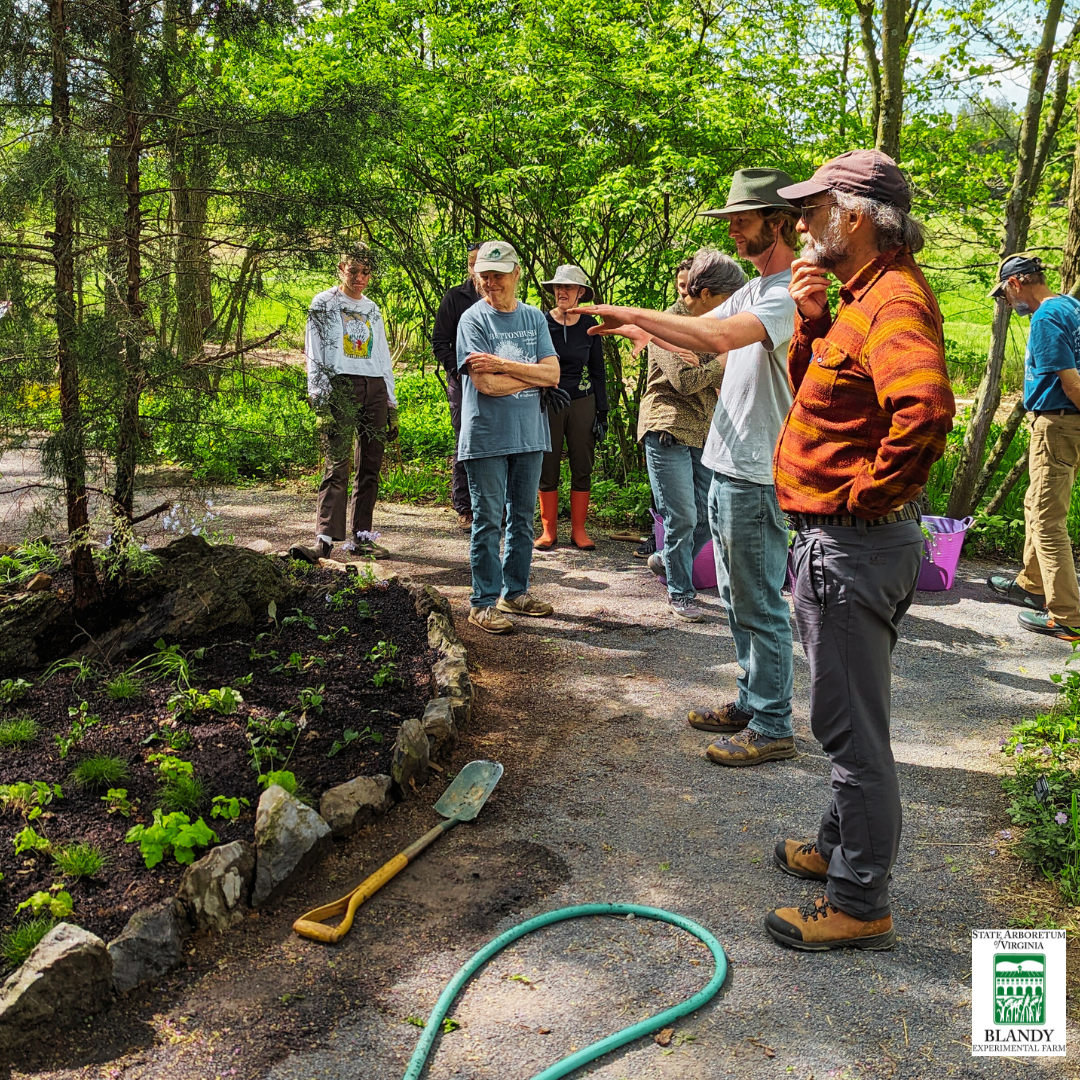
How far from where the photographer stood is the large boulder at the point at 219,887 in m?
2.82

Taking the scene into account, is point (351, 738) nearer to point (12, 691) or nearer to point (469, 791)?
point (469, 791)

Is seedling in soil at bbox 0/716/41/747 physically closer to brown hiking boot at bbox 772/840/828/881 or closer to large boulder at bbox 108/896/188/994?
large boulder at bbox 108/896/188/994

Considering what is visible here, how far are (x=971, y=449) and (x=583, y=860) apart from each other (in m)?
5.60

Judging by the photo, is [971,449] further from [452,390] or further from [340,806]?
[340,806]

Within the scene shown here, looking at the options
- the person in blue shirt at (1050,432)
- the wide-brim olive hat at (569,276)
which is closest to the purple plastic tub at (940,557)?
the person in blue shirt at (1050,432)

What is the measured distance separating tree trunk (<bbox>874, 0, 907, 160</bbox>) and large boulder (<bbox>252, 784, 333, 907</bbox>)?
19.5 feet

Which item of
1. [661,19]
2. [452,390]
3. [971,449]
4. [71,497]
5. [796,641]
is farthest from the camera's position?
[661,19]

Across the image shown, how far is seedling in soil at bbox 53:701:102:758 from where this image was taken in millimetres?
3486

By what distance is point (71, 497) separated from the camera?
4.25 meters

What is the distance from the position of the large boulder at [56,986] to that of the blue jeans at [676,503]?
386cm

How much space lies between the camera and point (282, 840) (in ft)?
10.0

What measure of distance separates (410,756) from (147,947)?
1.21m

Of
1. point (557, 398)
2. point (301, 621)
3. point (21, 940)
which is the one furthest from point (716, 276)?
point (21, 940)

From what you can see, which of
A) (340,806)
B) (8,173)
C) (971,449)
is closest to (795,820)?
(340,806)
